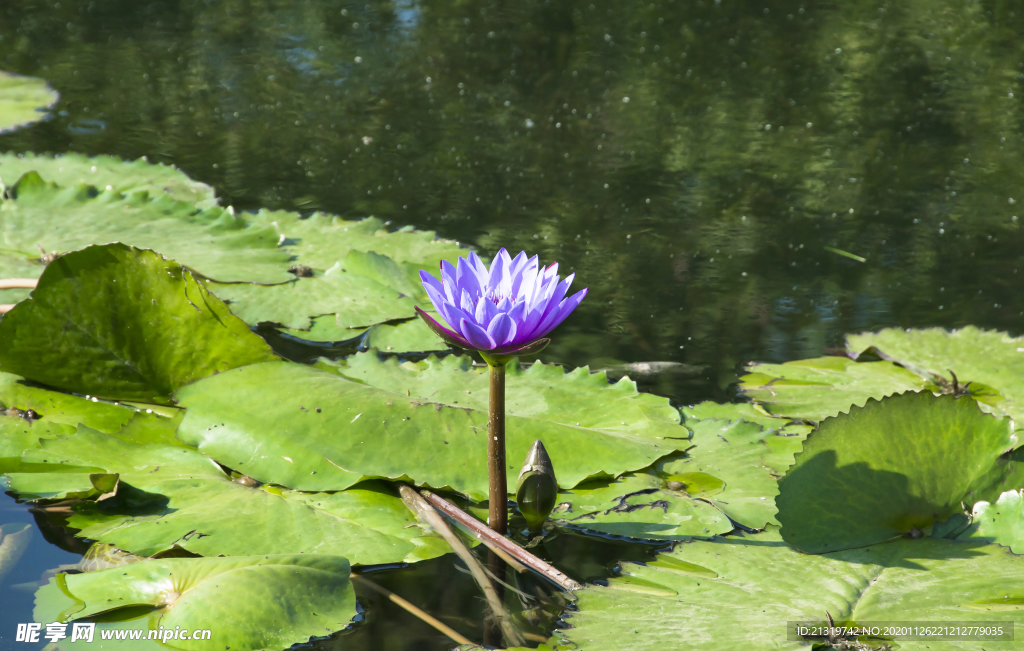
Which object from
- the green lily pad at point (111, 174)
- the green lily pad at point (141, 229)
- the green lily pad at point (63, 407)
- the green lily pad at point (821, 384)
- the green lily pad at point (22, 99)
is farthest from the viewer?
the green lily pad at point (22, 99)

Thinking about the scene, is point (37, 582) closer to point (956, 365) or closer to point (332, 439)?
point (332, 439)

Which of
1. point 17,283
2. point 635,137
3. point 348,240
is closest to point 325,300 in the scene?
point 348,240

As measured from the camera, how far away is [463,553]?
1127 mm

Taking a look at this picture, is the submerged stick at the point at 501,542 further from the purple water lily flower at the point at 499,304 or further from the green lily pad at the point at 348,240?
the green lily pad at the point at 348,240

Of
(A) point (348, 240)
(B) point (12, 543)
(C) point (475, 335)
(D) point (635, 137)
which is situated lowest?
(B) point (12, 543)

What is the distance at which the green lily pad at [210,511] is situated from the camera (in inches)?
42.6

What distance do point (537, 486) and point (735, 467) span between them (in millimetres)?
399

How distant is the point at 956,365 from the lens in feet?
5.44

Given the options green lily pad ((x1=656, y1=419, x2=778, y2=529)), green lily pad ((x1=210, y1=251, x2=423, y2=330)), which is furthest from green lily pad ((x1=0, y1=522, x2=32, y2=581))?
green lily pad ((x1=656, y1=419, x2=778, y2=529))

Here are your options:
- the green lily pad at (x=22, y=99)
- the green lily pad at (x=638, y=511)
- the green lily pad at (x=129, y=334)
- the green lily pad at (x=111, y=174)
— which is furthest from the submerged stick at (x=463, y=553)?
the green lily pad at (x=22, y=99)

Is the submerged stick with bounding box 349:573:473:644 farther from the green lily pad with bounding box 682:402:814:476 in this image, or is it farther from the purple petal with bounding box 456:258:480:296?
the green lily pad with bounding box 682:402:814:476

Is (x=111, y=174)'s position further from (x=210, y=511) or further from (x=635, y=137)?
(x=635, y=137)

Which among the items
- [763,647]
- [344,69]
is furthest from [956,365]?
[344,69]

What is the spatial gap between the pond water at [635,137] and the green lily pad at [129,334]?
291 mm
